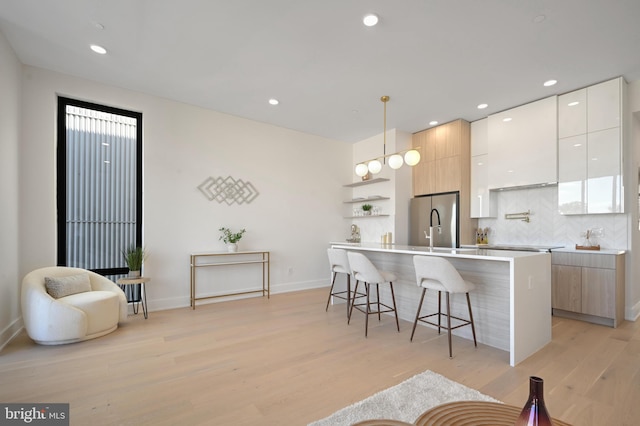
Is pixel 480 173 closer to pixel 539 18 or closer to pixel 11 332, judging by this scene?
pixel 539 18

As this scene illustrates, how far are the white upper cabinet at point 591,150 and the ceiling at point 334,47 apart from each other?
0.22 m

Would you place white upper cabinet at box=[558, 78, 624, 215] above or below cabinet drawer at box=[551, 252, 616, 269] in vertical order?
above

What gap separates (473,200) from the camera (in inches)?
197

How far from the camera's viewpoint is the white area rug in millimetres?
1748

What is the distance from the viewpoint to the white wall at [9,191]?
2.83m

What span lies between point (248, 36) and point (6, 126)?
2.65 meters

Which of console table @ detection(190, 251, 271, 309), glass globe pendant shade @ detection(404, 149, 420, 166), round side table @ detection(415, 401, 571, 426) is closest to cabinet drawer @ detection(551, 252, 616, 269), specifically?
glass globe pendant shade @ detection(404, 149, 420, 166)

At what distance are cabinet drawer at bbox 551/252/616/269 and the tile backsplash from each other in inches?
18.7

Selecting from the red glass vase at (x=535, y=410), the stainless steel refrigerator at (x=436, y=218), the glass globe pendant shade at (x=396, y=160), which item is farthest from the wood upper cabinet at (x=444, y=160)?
the red glass vase at (x=535, y=410)

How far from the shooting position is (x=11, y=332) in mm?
2992

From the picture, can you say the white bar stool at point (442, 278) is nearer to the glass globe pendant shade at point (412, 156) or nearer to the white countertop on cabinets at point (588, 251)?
the glass globe pendant shade at point (412, 156)

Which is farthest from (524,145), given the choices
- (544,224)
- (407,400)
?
(407,400)

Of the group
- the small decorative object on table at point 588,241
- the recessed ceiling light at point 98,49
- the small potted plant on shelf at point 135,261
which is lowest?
the small potted plant on shelf at point 135,261

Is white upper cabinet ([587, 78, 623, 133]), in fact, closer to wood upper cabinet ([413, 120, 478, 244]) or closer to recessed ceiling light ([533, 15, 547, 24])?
wood upper cabinet ([413, 120, 478, 244])
